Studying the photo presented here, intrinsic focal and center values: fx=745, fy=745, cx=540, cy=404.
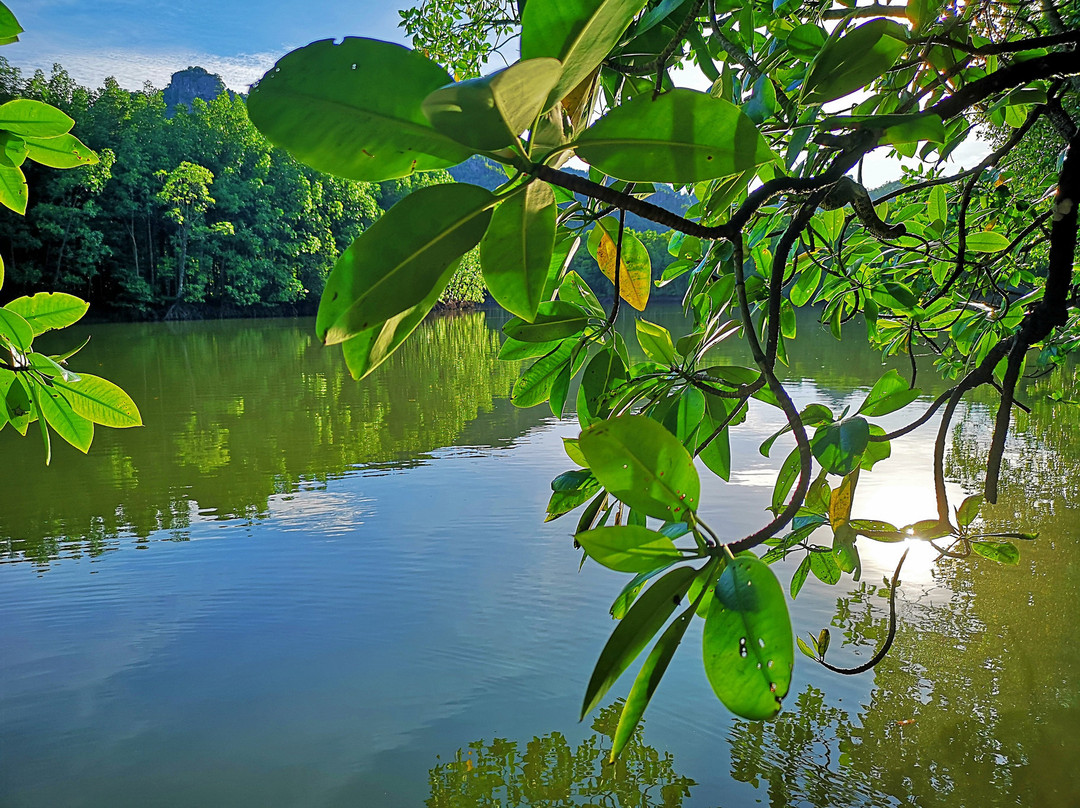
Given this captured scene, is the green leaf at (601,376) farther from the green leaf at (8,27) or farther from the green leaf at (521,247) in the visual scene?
the green leaf at (8,27)

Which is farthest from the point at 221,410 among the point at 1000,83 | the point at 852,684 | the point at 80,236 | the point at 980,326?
the point at 80,236

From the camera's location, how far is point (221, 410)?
991 cm

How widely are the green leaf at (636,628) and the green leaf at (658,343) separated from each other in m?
0.47

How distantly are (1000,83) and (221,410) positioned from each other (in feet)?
34.1

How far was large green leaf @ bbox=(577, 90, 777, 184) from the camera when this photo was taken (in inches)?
12.9

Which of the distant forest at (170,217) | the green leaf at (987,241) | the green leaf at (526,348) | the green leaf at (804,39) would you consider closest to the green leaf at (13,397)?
A: the green leaf at (526,348)

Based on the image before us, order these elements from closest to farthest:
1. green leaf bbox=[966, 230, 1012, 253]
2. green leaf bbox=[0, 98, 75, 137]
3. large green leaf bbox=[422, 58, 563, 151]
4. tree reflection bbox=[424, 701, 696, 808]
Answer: large green leaf bbox=[422, 58, 563, 151] → green leaf bbox=[0, 98, 75, 137] → green leaf bbox=[966, 230, 1012, 253] → tree reflection bbox=[424, 701, 696, 808]

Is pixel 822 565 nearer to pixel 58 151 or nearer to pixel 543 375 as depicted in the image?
pixel 543 375

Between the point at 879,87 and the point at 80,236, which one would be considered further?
the point at 80,236

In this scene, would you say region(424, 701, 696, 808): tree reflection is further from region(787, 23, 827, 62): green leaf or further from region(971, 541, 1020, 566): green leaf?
region(787, 23, 827, 62): green leaf

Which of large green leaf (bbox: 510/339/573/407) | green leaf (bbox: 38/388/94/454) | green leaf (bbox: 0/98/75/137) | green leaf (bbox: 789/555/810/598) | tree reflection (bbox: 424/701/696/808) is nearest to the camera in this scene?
green leaf (bbox: 0/98/75/137)

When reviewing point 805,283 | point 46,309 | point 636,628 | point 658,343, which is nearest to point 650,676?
point 636,628

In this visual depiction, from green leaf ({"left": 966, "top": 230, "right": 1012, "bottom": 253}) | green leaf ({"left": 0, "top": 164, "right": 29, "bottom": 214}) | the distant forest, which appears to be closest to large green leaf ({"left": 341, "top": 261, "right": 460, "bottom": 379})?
green leaf ({"left": 0, "top": 164, "right": 29, "bottom": 214})

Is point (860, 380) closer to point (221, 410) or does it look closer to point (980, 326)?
point (221, 410)
